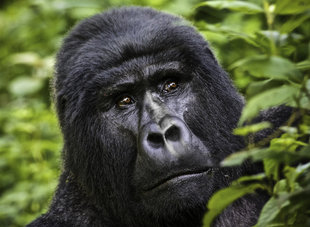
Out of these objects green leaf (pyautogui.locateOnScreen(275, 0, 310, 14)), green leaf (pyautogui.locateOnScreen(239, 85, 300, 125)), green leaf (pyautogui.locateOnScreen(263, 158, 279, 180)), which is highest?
green leaf (pyautogui.locateOnScreen(275, 0, 310, 14))

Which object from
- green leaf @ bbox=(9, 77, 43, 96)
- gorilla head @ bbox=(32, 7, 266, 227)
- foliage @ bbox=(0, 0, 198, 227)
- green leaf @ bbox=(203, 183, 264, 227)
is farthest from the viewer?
green leaf @ bbox=(9, 77, 43, 96)

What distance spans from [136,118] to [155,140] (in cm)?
43

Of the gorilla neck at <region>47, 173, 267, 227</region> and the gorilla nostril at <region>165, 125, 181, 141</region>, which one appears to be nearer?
the gorilla nostril at <region>165, 125, 181, 141</region>

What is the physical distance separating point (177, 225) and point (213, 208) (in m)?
1.40

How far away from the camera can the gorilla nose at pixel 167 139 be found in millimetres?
2764

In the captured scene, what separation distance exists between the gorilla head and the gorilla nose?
17mm

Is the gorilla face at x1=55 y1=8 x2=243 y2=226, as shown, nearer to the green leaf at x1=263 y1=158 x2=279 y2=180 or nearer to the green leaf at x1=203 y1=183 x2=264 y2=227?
the green leaf at x1=263 y1=158 x2=279 y2=180

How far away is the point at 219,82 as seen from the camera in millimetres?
3426

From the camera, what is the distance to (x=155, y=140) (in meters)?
2.83

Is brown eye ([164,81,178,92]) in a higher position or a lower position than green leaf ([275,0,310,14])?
lower

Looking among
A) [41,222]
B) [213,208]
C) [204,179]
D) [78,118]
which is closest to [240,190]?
[213,208]

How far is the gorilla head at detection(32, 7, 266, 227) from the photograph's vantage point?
2979 millimetres

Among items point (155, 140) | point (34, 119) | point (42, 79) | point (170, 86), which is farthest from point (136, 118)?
point (42, 79)

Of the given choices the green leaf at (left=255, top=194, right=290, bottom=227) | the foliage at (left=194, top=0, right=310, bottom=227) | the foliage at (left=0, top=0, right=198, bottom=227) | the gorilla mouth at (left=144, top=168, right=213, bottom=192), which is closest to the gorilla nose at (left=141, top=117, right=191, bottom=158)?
the gorilla mouth at (left=144, top=168, right=213, bottom=192)
